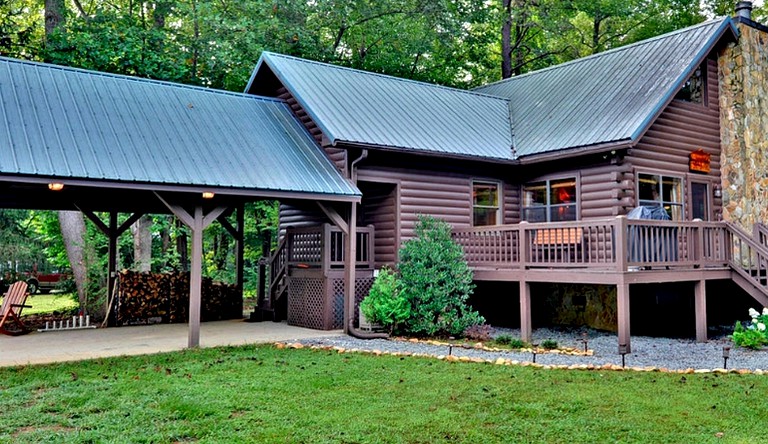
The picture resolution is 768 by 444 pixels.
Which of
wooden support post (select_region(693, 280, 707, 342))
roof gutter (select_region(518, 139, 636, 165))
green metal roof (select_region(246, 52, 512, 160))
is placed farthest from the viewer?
green metal roof (select_region(246, 52, 512, 160))

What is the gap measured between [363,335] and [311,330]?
1483 millimetres

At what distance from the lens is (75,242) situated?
53.6 ft

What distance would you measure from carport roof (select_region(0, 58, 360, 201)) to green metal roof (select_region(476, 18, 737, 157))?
196 inches

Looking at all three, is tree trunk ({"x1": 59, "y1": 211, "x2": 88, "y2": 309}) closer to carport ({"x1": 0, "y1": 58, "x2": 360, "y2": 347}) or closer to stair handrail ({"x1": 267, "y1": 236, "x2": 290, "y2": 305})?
carport ({"x1": 0, "y1": 58, "x2": 360, "y2": 347})

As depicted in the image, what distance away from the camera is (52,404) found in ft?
21.5

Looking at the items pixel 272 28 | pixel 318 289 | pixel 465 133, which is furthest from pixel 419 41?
pixel 318 289

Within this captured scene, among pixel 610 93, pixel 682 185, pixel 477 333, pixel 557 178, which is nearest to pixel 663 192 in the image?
pixel 682 185

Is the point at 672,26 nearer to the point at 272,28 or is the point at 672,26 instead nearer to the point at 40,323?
the point at 272,28

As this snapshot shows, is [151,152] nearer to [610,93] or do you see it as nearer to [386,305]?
[386,305]

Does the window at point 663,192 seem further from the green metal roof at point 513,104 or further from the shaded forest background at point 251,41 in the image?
the shaded forest background at point 251,41

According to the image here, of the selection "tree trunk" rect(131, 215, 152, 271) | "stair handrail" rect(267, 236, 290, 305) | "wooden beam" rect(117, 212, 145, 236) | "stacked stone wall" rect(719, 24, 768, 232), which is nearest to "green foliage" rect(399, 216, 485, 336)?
"stair handrail" rect(267, 236, 290, 305)

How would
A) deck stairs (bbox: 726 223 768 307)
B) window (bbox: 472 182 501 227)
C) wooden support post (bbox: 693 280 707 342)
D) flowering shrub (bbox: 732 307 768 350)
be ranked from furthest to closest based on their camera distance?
window (bbox: 472 182 501 227), wooden support post (bbox: 693 280 707 342), deck stairs (bbox: 726 223 768 307), flowering shrub (bbox: 732 307 768 350)

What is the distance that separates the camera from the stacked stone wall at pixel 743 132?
14.5m

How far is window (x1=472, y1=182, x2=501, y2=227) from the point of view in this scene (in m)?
14.9
